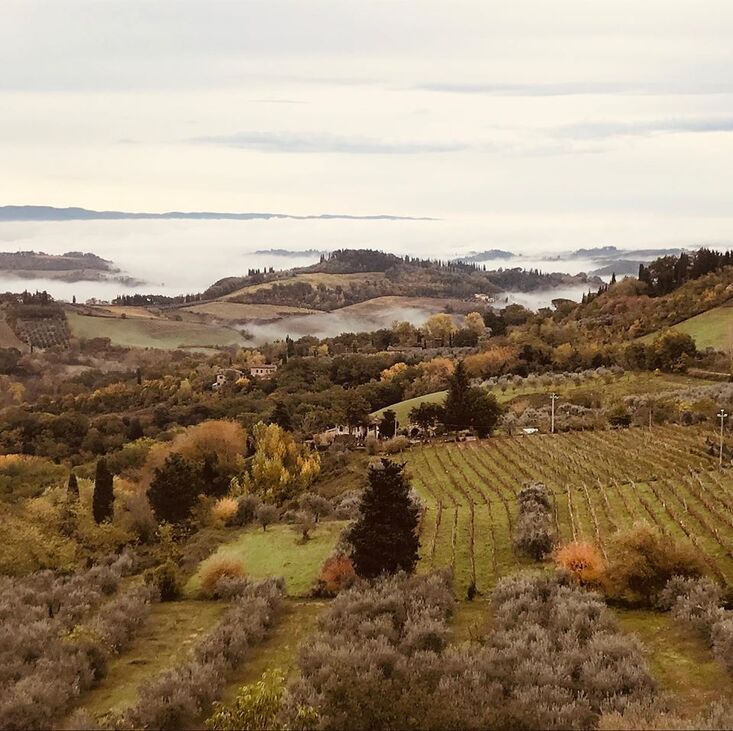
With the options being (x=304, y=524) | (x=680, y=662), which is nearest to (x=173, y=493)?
(x=304, y=524)

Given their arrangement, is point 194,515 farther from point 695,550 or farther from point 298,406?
point 298,406

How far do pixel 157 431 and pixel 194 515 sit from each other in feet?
170

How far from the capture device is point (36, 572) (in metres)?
32.4

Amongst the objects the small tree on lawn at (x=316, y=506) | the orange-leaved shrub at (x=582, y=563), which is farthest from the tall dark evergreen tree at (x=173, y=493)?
the orange-leaved shrub at (x=582, y=563)

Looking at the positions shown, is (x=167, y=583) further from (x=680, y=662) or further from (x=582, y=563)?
(x=680, y=662)

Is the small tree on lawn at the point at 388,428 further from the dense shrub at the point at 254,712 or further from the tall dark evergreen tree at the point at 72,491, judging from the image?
the dense shrub at the point at 254,712

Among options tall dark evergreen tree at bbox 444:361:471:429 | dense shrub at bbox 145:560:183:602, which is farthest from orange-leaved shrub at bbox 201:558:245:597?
tall dark evergreen tree at bbox 444:361:471:429

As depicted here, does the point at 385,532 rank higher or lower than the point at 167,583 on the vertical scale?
higher

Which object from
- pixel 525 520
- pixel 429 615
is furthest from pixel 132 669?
pixel 525 520

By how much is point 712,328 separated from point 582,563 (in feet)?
255

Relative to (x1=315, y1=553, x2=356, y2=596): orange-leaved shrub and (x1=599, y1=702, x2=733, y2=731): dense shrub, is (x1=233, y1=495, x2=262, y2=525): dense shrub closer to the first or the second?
(x1=315, y1=553, x2=356, y2=596): orange-leaved shrub

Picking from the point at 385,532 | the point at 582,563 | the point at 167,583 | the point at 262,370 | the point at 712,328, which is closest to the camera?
the point at 582,563

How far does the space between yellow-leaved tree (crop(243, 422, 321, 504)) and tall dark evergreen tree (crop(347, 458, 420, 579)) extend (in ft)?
66.8

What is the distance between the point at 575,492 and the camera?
120 feet
